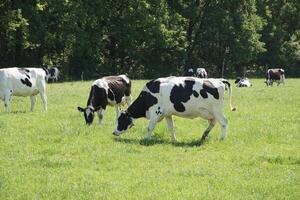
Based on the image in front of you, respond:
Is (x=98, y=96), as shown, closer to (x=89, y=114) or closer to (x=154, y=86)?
(x=89, y=114)

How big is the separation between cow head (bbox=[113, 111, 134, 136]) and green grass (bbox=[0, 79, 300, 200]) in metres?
0.24

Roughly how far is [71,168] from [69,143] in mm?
→ 2985

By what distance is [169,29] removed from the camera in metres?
60.5

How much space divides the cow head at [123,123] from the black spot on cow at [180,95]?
1564 millimetres

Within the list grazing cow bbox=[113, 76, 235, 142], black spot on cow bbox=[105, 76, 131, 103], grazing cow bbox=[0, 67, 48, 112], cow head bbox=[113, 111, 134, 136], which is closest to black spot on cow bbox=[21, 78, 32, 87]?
grazing cow bbox=[0, 67, 48, 112]

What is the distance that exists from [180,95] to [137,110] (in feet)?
5.16

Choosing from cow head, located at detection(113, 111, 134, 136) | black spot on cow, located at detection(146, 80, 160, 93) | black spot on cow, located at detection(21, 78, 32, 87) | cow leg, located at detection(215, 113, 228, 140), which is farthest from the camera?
black spot on cow, located at detection(21, 78, 32, 87)

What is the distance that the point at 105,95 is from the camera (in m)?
18.8

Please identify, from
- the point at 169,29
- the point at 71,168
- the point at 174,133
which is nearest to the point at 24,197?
the point at 71,168

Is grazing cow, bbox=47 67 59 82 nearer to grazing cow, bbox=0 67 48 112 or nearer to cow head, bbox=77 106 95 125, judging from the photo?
grazing cow, bbox=0 67 48 112

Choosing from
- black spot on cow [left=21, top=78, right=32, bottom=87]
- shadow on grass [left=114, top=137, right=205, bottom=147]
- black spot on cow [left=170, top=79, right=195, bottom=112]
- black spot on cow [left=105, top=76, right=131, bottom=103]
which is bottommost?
shadow on grass [left=114, top=137, right=205, bottom=147]

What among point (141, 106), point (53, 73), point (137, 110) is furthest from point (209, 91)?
point (53, 73)

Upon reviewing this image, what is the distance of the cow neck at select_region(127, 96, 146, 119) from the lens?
1606 centimetres

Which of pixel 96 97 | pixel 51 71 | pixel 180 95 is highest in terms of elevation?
pixel 180 95
